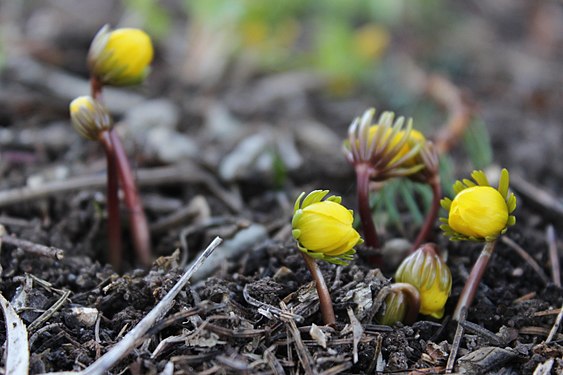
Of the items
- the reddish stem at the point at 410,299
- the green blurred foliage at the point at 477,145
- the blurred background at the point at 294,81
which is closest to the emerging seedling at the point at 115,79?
the blurred background at the point at 294,81

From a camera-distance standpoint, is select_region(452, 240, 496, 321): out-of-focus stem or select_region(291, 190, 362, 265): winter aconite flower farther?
select_region(452, 240, 496, 321): out-of-focus stem

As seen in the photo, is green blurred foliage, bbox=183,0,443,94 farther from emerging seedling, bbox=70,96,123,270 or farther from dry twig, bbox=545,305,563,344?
dry twig, bbox=545,305,563,344

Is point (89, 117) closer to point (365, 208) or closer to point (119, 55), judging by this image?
point (119, 55)

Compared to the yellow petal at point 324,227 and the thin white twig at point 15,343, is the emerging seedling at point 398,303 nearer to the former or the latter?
the yellow petal at point 324,227

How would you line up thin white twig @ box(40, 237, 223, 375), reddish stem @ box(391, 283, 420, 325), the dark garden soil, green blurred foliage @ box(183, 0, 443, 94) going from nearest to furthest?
thin white twig @ box(40, 237, 223, 375) < the dark garden soil < reddish stem @ box(391, 283, 420, 325) < green blurred foliage @ box(183, 0, 443, 94)

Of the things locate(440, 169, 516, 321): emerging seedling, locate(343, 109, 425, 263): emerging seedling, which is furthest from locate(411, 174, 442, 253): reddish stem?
locate(440, 169, 516, 321): emerging seedling

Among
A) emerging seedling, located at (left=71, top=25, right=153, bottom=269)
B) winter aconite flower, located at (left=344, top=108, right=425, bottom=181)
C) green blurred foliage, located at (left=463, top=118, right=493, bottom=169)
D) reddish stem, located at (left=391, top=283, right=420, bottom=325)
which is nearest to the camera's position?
reddish stem, located at (left=391, top=283, right=420, bottom=325)

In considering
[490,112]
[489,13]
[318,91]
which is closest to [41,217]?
[318,91]
